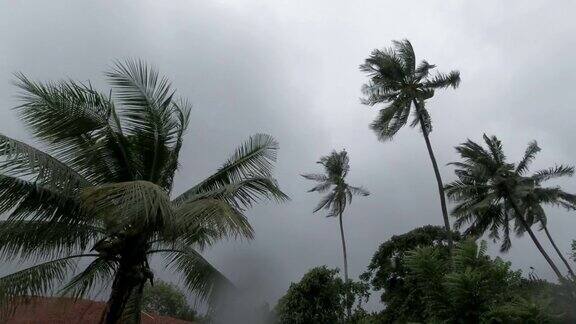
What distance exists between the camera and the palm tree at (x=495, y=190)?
96.9ft

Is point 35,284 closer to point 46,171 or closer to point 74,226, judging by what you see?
point 74,226

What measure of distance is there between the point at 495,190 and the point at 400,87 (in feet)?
31.4

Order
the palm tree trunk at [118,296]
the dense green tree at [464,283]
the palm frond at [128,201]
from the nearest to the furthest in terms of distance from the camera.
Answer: the palm frond at [128,201] → the dense green tree at [464,283] → the palm tree trunk at [118,296]

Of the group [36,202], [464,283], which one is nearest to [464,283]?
[464,283]

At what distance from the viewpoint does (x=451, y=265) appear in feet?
30.9

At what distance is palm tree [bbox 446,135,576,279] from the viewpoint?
2953 centimetres

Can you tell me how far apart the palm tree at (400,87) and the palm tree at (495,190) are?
6304 millimetres

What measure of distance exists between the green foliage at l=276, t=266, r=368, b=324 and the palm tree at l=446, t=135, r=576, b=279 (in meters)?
8.31

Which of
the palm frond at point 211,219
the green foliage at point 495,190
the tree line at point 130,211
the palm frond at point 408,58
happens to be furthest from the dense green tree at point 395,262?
the palm frond at point 211,219

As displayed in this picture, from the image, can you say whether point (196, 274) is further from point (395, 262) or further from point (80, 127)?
point (395, 262)

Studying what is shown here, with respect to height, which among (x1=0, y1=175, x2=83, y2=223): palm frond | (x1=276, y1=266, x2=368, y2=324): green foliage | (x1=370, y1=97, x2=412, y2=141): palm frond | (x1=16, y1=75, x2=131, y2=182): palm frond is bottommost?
(x1=0, y1=175, x2=83, y2=223): palm frond

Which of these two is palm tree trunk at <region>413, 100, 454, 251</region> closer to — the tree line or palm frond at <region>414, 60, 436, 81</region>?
palm frond at <region>414, 60, 436, 81</region>

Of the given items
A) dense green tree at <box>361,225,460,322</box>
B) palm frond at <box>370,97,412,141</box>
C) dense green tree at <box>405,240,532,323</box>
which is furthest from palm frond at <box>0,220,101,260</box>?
dense green tree at <box>361,225,460,322</box>

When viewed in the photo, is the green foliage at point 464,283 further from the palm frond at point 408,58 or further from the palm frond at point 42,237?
the palm frond at point 408,58
